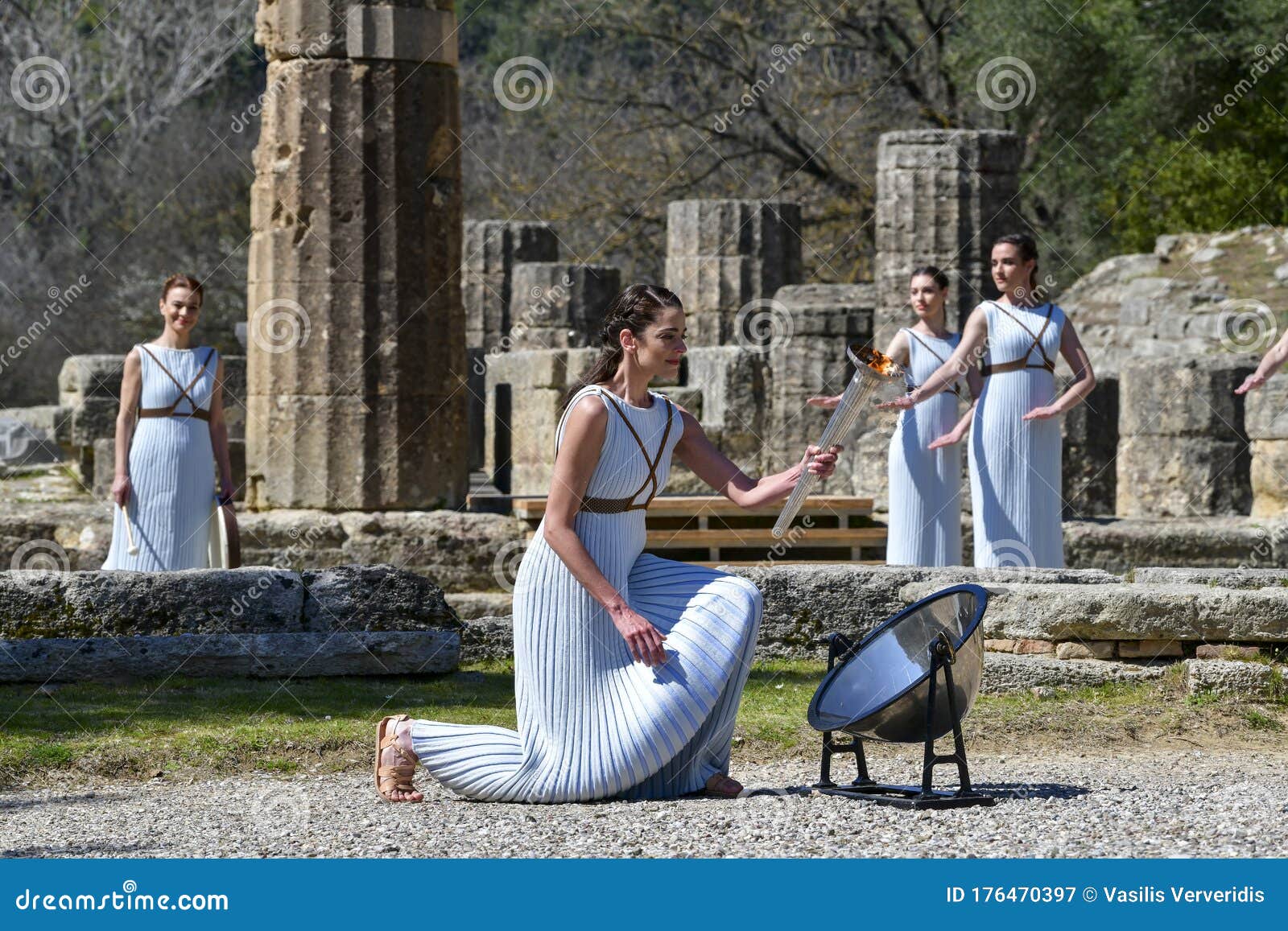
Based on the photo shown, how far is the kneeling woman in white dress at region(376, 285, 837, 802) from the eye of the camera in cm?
556

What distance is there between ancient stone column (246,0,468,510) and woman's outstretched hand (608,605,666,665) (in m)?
6.22

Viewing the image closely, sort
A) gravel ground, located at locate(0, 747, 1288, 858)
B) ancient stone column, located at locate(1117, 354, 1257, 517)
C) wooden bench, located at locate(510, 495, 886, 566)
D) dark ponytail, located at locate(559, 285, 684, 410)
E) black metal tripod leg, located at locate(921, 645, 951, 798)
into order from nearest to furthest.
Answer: gravel ground, located at locate(0, 747, 1288, 858)
black metal tripod leg, located at locate(921, 645, 951, 798)
dark ponytail, located at locate(559, 285, 684, 410)
wooden bench, located at locate(510, 495, 886, 566)
ancient stone column, located at locate(1117, 354, 1257, 517)

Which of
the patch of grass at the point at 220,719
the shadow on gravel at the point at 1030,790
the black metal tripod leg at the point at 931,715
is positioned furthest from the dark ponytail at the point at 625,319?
the patch of grass at the point at 220,719

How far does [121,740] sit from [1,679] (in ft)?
3.95

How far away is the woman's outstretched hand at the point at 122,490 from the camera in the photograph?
9.10 m

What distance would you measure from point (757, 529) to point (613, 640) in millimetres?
6379

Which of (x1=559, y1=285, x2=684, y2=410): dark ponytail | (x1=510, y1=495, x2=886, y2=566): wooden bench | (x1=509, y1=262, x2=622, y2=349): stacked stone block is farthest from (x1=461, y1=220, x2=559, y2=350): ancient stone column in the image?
(x1=559, y1=285, x2=684, y2=410): dark ponytail

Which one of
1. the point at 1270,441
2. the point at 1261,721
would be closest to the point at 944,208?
the point at 1270,441

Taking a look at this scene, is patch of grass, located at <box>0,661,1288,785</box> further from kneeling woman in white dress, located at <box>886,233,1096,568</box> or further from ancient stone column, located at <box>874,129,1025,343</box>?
ancient stone column, located at <box>874,129,1025,343</box>

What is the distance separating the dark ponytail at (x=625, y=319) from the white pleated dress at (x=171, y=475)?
379cm

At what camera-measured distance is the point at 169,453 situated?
9.11m

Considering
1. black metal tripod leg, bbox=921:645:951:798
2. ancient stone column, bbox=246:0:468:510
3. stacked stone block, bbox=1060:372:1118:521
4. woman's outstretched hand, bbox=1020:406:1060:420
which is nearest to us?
black metal tripod leg, bbox=921:645:951:798

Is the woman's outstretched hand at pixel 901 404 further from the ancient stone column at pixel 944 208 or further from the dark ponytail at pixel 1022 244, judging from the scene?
the ancient stone column at pixel 944 208

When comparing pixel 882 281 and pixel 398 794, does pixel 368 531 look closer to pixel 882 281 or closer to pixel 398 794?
pixel 398 794
